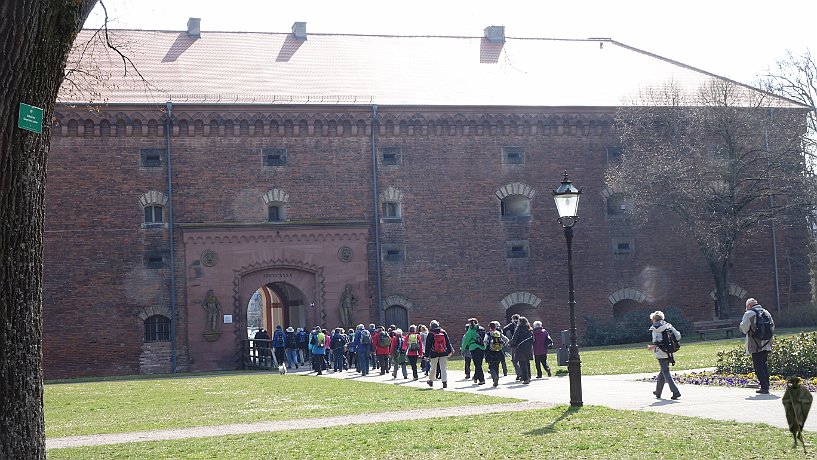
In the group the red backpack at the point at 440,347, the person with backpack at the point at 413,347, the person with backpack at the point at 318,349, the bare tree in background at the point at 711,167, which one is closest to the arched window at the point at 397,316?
the person with backpack at the point at 318,349

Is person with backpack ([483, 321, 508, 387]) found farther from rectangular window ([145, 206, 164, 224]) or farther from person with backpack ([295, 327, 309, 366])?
rectangular window ([145, 206, 164, 224])

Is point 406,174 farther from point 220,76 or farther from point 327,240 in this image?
point 220,76

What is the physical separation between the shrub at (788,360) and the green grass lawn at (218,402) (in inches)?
192

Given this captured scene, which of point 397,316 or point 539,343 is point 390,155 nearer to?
point 397,316

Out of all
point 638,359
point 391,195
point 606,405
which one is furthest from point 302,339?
point 606,405

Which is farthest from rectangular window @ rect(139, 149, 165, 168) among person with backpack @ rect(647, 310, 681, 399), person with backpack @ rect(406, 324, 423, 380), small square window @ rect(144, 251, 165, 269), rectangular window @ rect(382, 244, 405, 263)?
person with backpack @ rect(647, 310, 681, 399)

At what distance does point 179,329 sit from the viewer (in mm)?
36688

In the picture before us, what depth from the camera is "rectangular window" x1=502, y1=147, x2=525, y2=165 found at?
133 ft

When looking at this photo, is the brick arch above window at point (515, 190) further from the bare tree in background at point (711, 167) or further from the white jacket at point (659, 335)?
the white jacket at point (659, 335)

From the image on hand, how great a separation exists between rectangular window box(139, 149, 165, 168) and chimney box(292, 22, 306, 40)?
32.1 feet

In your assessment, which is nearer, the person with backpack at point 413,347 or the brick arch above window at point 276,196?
the person with backpack at point 413,347

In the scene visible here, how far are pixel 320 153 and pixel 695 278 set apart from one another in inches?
593

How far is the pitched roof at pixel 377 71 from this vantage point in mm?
39031

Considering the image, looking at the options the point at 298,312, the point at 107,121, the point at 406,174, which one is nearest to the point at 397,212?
the point at 406,174
